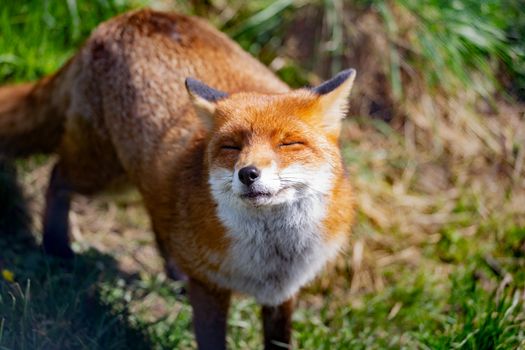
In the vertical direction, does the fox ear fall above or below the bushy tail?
above

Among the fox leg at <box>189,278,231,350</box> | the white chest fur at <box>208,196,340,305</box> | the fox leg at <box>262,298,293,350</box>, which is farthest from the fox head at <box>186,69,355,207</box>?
the fox leg at <box>262,298,293,350</box>

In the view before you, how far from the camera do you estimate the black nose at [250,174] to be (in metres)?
3.40

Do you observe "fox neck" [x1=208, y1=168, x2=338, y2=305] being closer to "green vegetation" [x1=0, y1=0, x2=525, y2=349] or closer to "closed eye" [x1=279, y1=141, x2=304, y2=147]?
"closed eye" [x1=279, y1=141, x2=304, y2=147]

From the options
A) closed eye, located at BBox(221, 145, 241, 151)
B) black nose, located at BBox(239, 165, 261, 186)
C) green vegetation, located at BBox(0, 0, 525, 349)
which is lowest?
green vegetation, located at BBox(0, 0, 525, 349)

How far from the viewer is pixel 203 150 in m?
4.31

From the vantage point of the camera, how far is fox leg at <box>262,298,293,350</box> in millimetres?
4551

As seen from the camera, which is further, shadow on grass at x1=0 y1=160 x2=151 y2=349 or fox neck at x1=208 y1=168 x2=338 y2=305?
shadow on grass at x1=0 y1=160 x2=151 y2=349

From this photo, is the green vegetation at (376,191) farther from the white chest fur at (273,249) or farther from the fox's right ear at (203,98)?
the fox's right ear at (203,98)

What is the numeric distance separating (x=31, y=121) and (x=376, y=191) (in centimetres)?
304

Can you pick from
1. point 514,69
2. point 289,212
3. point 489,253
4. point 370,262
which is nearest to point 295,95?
point 289,212

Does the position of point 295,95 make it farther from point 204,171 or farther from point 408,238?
point 408,238

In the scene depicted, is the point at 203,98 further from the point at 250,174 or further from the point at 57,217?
the point at 57,217

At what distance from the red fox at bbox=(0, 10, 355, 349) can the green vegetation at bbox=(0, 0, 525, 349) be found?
0.50m

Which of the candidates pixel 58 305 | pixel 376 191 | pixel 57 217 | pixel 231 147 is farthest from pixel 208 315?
pixel 376 191
